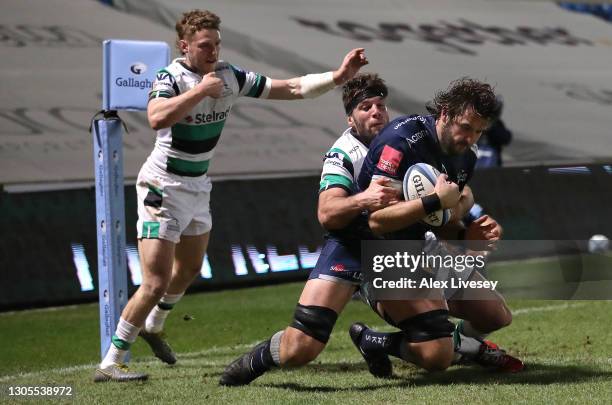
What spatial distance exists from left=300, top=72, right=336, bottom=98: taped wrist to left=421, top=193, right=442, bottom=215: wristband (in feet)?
4.82

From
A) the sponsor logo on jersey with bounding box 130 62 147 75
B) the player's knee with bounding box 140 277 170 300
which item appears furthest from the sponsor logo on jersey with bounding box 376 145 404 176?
the sponsor logo on jersey with bounding box 130 62 147 75

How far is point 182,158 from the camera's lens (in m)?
7.33

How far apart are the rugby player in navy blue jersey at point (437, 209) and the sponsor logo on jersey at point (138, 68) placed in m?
1.91

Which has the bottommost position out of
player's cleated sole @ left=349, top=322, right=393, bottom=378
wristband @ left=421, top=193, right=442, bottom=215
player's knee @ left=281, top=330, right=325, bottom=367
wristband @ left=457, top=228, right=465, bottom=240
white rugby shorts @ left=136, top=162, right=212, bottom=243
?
player's cleated sole @ left=349, top=322, right=393, bottom=378

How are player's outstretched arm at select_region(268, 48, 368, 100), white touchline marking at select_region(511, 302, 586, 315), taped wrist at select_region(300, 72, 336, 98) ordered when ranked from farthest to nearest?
white touchline marking at select_region(511, 302, 586, 315) < taped wrist at select_region(300, 72, 336, 98) < player's outstretched arm at select_region(268, 48, 368, 100)

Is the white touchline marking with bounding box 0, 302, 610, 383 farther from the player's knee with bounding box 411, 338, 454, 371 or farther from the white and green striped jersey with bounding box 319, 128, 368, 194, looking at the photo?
the white and green striped jersey with bounding box 319, 128, 368, 194

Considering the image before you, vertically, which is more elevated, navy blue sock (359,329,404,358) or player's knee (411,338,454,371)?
player's knee (411,338,454,371)

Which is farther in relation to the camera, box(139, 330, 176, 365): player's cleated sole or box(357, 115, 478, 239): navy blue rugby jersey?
box(139, 330, 176, 365): player's cleated sole

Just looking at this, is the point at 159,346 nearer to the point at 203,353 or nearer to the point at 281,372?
the point at 203,353

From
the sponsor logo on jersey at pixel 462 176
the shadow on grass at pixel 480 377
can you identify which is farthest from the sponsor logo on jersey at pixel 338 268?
the sponsor logo on jersey at pixel 462 176

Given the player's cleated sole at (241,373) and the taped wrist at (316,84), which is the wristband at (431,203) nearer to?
the player's cleated sole at (241,373)

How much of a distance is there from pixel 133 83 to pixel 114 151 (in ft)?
1.63

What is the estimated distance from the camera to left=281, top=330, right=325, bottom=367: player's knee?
21.5 feet

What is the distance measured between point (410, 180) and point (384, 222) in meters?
0.29
